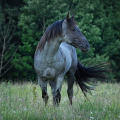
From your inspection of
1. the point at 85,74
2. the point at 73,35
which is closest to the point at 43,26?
the point at 85,74

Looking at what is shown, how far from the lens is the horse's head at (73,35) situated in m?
4.21

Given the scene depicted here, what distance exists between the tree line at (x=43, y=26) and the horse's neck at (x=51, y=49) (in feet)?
45.8

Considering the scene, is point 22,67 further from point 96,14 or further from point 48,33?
point 48,33

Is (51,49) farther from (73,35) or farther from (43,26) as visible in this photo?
(43,26)

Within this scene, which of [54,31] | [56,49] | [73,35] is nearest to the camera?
[73,35]

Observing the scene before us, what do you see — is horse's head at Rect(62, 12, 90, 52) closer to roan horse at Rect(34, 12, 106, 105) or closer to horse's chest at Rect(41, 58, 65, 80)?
roan horse at Rect(34, 12, 106, 105)

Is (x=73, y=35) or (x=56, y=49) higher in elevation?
(x=73, y=35)

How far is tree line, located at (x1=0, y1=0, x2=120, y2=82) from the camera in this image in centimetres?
1911

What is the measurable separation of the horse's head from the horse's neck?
27 centimetres

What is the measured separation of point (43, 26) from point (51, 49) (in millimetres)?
17061

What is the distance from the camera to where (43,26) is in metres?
21.2

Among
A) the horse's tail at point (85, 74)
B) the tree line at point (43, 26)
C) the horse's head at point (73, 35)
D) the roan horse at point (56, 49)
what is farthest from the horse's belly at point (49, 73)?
the tree line at point (43, 26)

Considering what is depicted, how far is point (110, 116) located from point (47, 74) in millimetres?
1684

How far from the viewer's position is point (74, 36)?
14.0 ft
